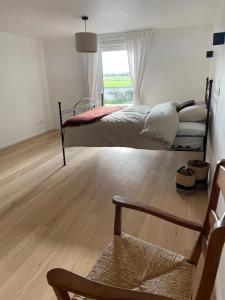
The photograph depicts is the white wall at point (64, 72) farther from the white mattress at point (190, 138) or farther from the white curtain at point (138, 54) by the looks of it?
the white mattress at point (190, 138)

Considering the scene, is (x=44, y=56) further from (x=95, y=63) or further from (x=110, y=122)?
(x=110, y=122)

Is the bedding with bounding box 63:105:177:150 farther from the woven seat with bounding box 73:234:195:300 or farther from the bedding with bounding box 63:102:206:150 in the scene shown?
the woven seat with bounding box 73:234:195:300

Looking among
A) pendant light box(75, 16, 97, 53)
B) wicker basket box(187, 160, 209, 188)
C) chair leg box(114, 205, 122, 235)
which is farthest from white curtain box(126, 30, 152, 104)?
chair leg box(114, 205, 122, 235)

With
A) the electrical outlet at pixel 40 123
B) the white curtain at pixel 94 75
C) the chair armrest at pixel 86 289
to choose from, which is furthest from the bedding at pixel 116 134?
the electrical outlet at pixel 40 123

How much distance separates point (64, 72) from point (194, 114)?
351 cm

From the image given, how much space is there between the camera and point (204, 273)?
696 mm

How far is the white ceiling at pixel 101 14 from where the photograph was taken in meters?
2.79

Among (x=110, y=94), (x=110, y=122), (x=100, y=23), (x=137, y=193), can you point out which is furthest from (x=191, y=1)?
(x=110, y=94)

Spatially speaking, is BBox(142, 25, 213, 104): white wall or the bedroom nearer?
the bedroom

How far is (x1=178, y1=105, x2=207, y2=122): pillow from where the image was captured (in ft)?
10.0

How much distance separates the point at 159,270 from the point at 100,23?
387cm

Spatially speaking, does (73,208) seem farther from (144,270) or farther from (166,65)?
(166,65)

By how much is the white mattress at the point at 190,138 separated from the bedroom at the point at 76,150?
160mm

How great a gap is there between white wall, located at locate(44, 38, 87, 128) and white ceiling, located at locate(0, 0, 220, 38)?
0.85m
